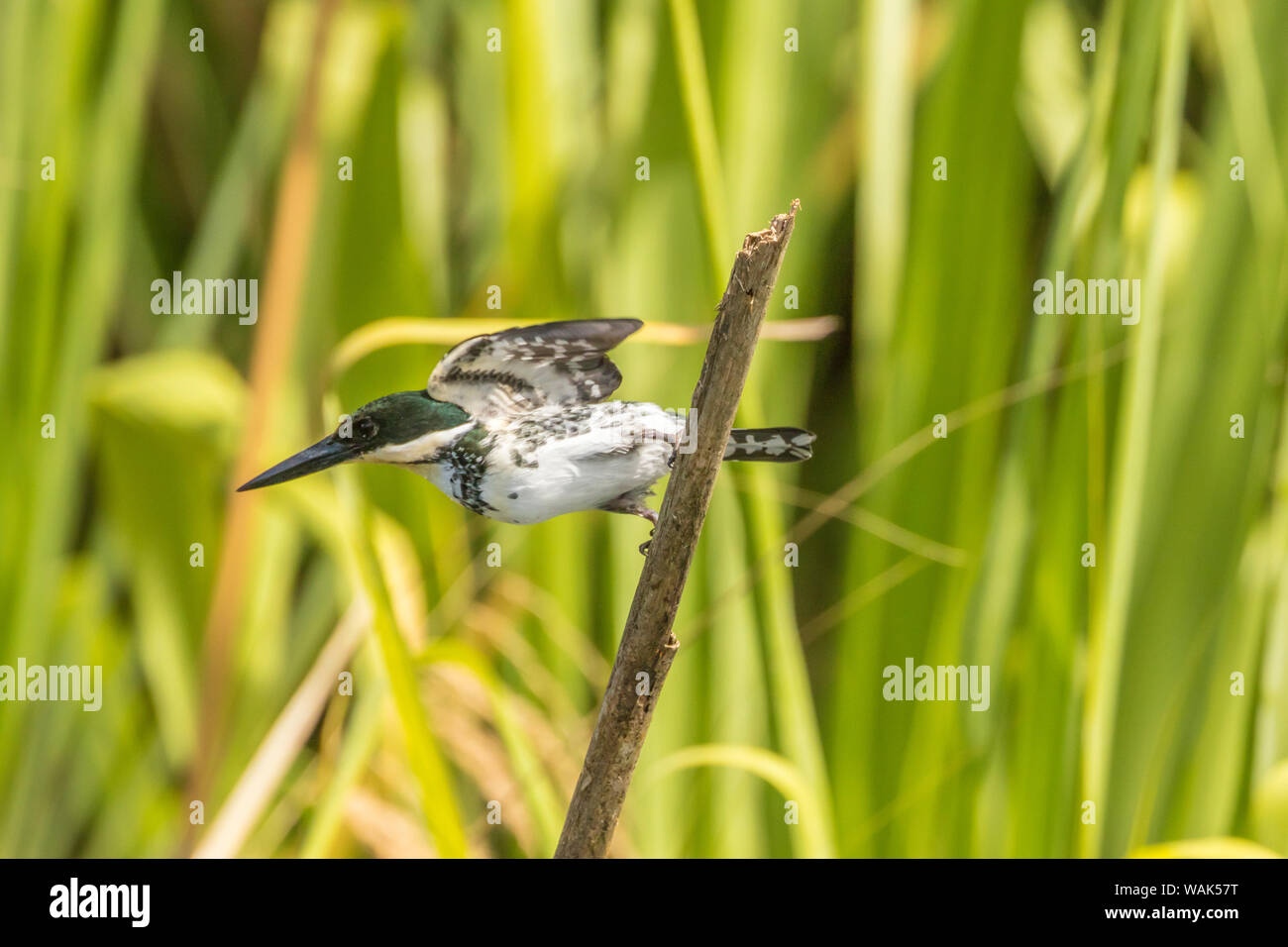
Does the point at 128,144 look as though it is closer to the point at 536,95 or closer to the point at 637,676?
the point at 536,95

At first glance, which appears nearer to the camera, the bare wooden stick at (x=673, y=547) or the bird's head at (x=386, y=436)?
the bare wooden stick at (x=673, y=547)

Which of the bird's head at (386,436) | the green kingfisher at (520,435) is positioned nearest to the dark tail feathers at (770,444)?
the green kingfisher at (520,435)

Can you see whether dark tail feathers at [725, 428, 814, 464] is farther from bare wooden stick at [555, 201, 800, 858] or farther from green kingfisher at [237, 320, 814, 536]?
bare wooden stick at [555, 201, 800, 858]

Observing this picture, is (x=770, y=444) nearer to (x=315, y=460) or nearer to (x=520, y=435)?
(x=520, y=435)

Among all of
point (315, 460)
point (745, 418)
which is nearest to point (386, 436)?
point (315, 460)

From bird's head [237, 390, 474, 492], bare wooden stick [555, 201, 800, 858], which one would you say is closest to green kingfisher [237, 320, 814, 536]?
bird's head [237, 390, 474, 492]

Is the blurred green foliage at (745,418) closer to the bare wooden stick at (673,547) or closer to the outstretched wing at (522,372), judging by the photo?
the outstretched wing at (522,372)

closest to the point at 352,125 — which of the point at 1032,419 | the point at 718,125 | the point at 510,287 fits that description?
the point at 510,287
